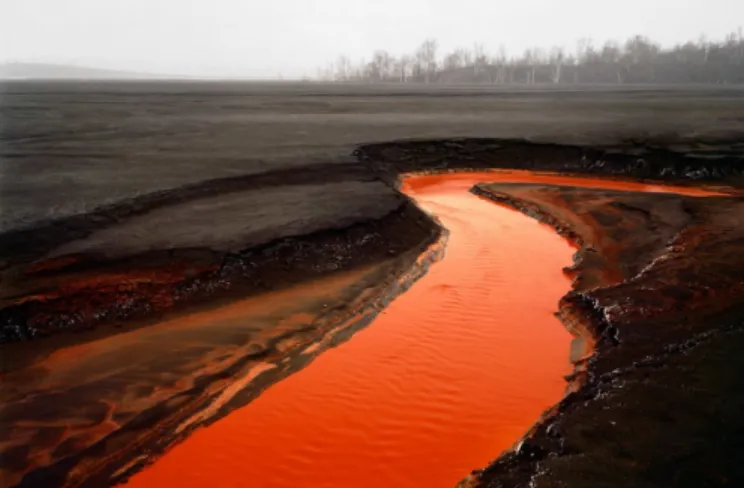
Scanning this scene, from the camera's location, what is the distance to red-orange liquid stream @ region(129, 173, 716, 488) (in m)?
4.85

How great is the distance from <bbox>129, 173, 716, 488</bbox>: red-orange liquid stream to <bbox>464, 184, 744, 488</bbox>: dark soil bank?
0.53m

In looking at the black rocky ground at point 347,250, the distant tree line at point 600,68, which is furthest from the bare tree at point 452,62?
the black rocky ground at point 347,250

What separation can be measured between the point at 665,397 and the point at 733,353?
4.82 feet

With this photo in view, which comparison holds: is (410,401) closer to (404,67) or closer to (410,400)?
(410,400)

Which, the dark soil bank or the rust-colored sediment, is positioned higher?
the dark soil bank

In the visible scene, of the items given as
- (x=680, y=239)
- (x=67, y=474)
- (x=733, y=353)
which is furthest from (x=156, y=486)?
(x=680, y=239)

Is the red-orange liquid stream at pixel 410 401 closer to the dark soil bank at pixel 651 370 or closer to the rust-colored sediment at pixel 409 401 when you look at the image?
the rust-colored sediment at pixel 409 401

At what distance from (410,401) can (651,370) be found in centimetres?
258

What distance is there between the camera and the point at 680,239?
10305 millimetres

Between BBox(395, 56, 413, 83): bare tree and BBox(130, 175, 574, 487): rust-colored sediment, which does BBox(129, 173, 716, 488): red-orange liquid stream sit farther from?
BBox(395, 56, 413, 83): bare tree

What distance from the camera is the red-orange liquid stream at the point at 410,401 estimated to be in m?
4.85

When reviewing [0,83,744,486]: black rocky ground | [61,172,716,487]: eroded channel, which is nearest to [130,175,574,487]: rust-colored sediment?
[61,172,716,487]: eroded channel

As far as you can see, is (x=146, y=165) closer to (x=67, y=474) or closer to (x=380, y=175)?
A: (x=380, y=175)

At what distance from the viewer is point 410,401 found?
19.4 ft
